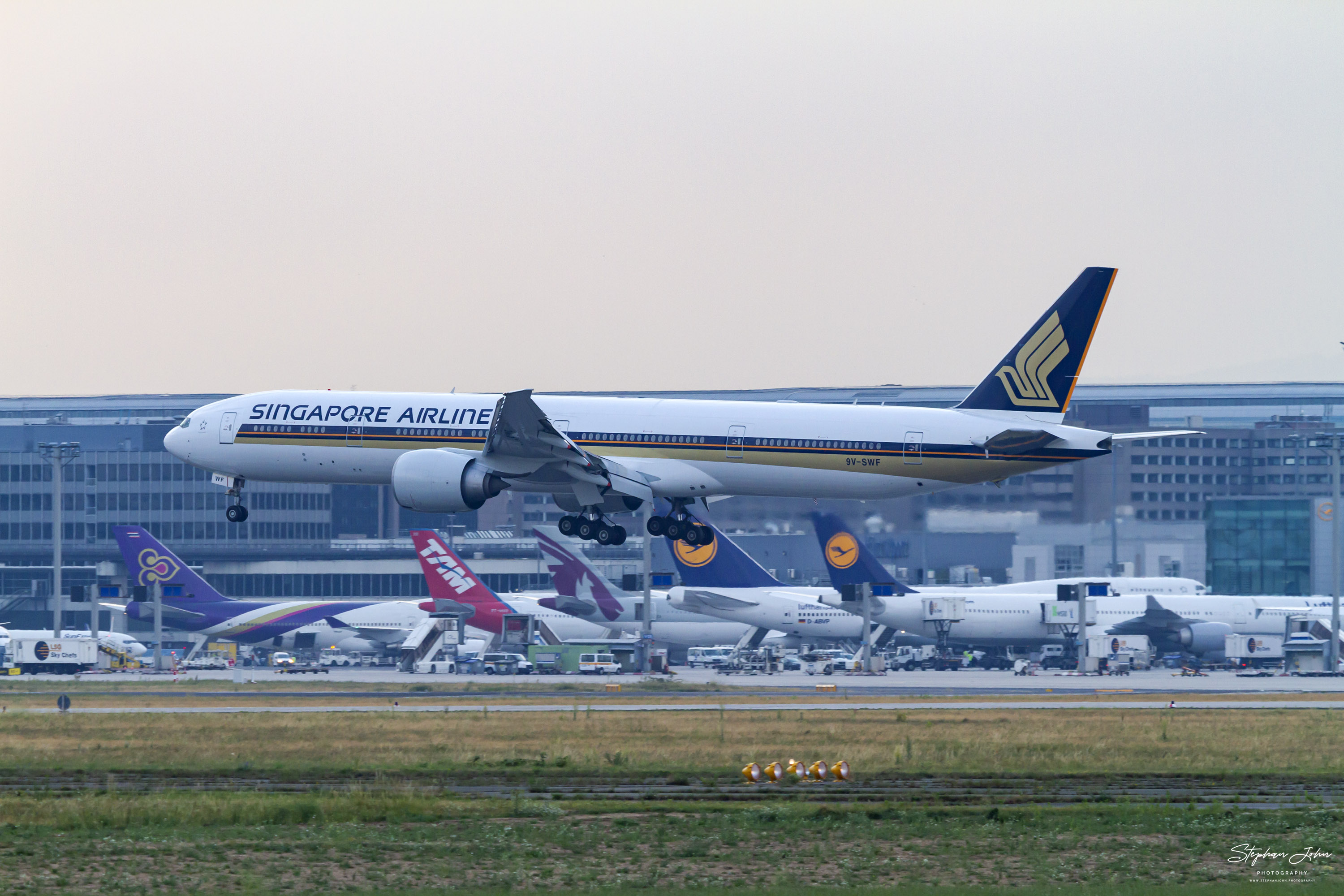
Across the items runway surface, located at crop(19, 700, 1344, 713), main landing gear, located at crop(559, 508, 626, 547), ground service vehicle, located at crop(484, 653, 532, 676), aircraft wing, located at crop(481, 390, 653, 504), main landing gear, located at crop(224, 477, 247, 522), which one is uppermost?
aircraft wing, located at crop(481, 390, 653, 504)

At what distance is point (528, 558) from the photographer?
143 m

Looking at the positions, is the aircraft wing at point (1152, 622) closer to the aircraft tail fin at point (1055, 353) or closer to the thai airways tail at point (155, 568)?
the aircraft tail fin at point (1055, 353)

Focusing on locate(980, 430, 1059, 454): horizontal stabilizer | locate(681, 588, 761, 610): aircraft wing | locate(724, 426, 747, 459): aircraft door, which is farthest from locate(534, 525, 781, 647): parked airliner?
locate(980, 430, 1059, 454): horizontal stabilizer

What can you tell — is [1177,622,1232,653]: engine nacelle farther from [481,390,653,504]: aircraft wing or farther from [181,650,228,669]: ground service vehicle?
[181,650,228,669]: ground service vehicle

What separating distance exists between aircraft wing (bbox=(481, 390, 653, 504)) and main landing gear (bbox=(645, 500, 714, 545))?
1905mm

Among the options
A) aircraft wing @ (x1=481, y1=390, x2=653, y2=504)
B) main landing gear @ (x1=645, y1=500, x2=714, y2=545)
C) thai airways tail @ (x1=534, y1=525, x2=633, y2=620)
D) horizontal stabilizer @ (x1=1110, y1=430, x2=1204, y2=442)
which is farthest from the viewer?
thai airways tail @ (x1=534, y1=525, x2=633, y2=620)

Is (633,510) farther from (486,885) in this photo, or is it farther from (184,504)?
(184,504)

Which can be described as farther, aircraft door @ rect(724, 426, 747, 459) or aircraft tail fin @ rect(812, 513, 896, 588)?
aircraft tail fin @ rect(812, 513, 896, 588)

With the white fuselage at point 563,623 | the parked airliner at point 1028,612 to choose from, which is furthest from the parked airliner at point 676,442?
the white fuselage at point 563,623

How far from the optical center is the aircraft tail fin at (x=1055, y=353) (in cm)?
4912

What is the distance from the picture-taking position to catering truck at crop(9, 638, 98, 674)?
290 ft

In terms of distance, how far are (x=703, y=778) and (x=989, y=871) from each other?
43.6ft

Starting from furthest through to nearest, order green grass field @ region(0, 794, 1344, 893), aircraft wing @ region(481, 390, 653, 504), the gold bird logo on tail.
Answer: the gold bird logo on tail
aircraft wing @ region(481, 390, 653, 504)
green grass field @ region(0, 794, 1344, 893)

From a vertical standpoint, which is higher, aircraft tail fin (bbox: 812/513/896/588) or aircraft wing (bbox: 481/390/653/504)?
aircraft wing (bbox: 481/390/653/504)
